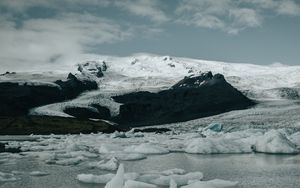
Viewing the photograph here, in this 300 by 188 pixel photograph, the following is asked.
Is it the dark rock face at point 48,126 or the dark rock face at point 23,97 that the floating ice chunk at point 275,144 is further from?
the dark rock face at point 23,97

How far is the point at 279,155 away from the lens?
33281 millimetres

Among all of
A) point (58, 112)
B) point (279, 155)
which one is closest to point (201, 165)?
point (279, 155)

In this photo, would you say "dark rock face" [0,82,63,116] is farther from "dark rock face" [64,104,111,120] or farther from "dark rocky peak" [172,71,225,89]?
"dark rocky peak" [172,71,225,89]

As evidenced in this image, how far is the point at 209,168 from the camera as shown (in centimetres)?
2586

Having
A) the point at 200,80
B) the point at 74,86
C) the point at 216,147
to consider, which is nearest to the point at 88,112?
the point at 74,86

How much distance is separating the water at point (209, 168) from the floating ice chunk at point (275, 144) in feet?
4.33

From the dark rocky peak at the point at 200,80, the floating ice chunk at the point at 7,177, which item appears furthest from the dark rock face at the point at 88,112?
the floating ice chunk at the point at 7,177

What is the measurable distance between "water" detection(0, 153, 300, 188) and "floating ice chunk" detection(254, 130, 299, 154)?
1.32 meters

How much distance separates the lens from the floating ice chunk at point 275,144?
3394cm

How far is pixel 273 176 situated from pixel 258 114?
237ft

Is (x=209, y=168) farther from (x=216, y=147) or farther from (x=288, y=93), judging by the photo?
(x=288, y=93)

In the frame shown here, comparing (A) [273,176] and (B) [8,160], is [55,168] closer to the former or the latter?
(B) [8,160]

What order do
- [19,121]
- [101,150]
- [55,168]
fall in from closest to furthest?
[55,168]
[101,150]
[19,121]

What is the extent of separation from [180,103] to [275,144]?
86615 millimetres
